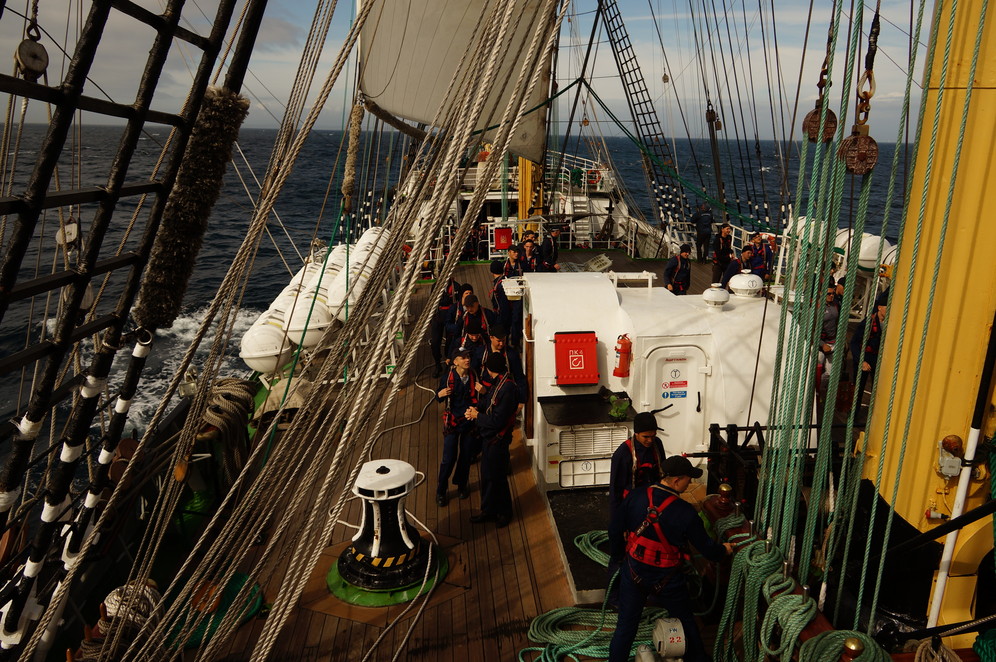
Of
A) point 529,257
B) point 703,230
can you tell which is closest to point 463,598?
point 529,257

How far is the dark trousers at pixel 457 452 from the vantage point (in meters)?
6.18

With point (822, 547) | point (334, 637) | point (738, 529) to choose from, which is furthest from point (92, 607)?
point (822, 547)

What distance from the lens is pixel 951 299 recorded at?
→ 10.7ft

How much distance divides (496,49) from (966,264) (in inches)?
92.6

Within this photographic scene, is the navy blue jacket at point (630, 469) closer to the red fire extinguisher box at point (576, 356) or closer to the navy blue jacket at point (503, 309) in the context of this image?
the red fire extinguisher box at point (576, 356)

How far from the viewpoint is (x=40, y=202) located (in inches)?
81.9

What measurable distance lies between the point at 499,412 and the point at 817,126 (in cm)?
324

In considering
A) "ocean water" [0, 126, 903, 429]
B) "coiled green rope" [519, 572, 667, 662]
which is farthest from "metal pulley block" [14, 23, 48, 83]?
"coiled green rope" [519, 572, 667, 662]

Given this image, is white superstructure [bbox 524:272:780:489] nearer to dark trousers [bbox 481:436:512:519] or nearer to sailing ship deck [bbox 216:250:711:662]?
dark trousers [bbox 481:436:512:519]

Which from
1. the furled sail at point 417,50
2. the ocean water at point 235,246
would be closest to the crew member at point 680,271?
the ocean water at point 235,246

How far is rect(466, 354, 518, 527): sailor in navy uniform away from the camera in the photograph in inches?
227

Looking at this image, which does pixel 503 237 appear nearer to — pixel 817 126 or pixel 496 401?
pixel 496 401

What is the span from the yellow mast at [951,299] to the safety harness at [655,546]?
121cm

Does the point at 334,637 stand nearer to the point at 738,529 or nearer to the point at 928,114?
the point at 738,529
